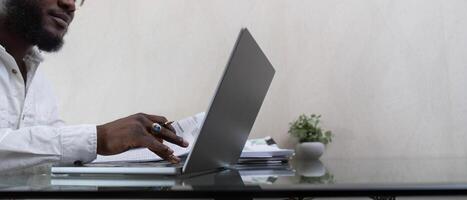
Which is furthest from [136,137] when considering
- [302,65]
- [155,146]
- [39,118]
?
[302,65]

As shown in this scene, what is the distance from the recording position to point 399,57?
7.60 feet

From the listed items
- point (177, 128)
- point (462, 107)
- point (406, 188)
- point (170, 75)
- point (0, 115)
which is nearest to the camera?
point (406, 188)

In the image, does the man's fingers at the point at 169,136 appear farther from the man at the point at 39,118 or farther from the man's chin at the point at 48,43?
the man's chin at the point at 48,43

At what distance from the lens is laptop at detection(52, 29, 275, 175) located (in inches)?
24.7

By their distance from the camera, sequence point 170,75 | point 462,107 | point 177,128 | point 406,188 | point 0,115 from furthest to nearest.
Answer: point 170,75 < point 462,107 < point 0,115 < point 177,128 < point 406,188

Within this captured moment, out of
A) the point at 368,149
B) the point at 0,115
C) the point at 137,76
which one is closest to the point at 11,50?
the point at 0,115

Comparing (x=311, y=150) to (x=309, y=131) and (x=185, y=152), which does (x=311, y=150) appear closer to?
(x=309, y=131)

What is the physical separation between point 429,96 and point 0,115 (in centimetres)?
201

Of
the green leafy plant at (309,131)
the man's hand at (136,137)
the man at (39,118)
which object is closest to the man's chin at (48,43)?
the man at (39,118)

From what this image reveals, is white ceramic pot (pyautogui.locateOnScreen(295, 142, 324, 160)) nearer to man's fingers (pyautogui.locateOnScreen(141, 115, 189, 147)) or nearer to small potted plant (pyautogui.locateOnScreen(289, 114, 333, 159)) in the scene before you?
small potted plant (pyautogui.locateOnScreen(289, 114, 333, 159))

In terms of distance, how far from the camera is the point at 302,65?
2369 millimetres

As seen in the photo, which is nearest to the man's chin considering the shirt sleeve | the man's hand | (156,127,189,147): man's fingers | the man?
the man

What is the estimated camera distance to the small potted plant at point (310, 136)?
6.95 ft

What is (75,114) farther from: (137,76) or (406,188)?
(406,188)
